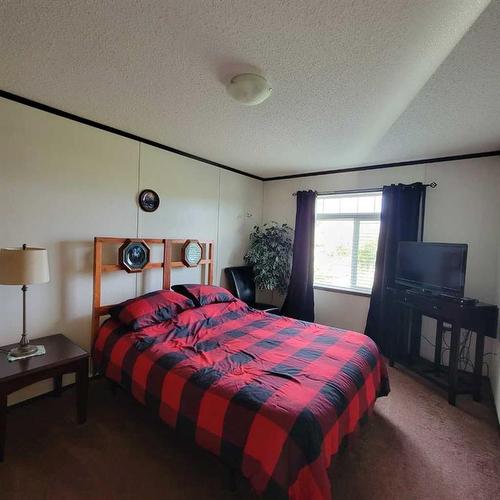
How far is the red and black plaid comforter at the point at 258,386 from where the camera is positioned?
1.31 m

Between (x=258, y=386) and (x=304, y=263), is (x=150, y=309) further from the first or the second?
(x=304, y=263)

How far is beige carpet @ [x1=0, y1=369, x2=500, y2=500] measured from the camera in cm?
158

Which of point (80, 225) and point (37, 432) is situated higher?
point (80, 225)

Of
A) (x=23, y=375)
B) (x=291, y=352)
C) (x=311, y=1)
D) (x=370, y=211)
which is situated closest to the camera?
(x=311, y=1)

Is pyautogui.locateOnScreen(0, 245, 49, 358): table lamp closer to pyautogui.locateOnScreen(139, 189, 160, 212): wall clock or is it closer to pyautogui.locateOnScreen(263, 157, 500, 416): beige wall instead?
pyautogui.locateOnScreen(139, 189, 160, 212): wall clock

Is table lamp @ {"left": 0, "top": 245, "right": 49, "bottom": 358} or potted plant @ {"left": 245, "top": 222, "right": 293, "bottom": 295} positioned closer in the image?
table lamp @ {"left": 0, "top": 245, "right": 49, "bottom": 358}

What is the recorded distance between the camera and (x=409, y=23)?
4.25 ft

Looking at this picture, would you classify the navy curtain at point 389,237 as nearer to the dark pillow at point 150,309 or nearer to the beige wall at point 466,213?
the beige wall at point 466,213

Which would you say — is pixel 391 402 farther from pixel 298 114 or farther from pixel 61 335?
pixel 61 335

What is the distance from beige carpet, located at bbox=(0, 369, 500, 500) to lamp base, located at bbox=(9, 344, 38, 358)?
55 centimetres

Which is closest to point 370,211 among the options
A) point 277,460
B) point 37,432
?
point 277,460

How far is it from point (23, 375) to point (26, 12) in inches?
77.0

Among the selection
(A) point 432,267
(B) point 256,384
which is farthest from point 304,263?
(B) point 256,384

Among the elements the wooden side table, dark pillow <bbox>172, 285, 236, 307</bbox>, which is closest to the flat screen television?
dark pillow <bbox>172, 285, 236, 307</bbox>
